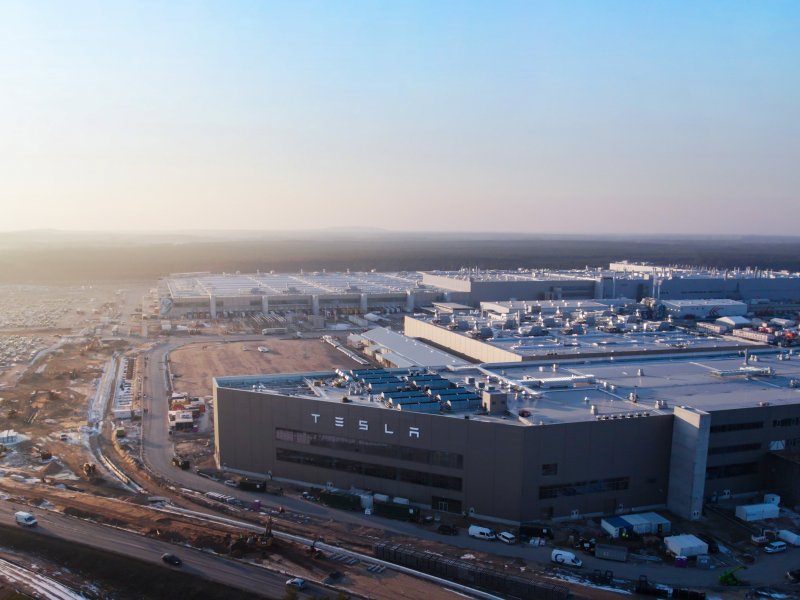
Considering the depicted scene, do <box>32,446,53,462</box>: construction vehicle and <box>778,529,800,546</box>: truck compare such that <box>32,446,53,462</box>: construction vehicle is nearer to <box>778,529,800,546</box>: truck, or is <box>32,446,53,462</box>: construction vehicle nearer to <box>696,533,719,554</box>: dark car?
<box>696,533,719,554</box>: dark car

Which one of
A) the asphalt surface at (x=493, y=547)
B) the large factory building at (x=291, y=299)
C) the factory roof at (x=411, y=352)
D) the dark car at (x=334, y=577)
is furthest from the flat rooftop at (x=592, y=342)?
the large factory building at (x=291, y=299)

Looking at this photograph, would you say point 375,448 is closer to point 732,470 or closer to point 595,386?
point 595,386

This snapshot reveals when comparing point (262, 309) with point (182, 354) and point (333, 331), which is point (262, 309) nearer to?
point (333, 331)

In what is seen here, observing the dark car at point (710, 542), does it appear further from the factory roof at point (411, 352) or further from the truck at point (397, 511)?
the factory roof at point (411, 352)

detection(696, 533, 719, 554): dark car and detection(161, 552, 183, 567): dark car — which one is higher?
detection(696, 533, 719, 554): dark car

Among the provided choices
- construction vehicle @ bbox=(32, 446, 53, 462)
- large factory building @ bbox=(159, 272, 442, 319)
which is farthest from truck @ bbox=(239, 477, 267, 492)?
large factory building @ bbox=(159, 272, 442, 319)

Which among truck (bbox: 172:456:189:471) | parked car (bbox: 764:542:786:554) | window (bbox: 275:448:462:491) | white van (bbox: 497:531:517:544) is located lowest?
truck (bbox: 172:456:189:471)

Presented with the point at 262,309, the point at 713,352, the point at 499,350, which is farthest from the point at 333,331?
the point at 713,352
